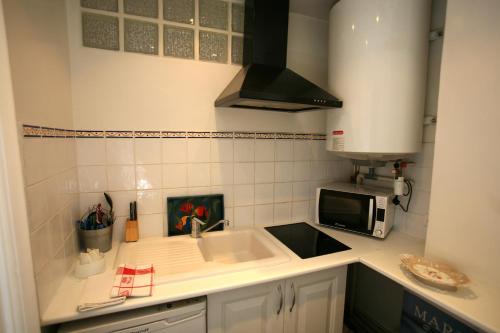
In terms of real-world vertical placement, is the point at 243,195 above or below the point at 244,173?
below

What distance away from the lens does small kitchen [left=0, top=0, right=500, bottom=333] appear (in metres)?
0.91

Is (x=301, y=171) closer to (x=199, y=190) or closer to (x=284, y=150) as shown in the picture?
(x=284, y=150)

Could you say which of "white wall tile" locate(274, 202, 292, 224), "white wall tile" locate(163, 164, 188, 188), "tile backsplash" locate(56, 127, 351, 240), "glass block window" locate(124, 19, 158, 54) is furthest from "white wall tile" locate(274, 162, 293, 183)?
"glass block window" locate(124, 19, 158, 54)

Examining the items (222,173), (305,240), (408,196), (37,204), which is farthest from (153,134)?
A: (408,196)

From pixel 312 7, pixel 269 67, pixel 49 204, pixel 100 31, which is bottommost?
pixel 49 204

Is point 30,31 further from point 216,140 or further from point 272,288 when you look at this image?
point 272,288

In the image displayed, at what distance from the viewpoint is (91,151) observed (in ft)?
4.41

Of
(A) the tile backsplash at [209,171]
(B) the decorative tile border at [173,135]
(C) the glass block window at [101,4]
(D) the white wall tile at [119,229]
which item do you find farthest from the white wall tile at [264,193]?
(C) the glass block window at [101,4]

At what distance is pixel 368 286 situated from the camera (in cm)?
188

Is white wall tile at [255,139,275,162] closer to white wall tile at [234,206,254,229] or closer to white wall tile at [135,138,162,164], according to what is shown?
white wall tile at [234,206,254,229]

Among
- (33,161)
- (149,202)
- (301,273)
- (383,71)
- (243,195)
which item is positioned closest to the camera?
(33,161)

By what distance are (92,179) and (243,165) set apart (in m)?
0.90

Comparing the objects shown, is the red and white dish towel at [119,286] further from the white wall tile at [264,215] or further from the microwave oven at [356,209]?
the microwave oven at [356,209]

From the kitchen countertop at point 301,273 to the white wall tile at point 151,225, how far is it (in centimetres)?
17
